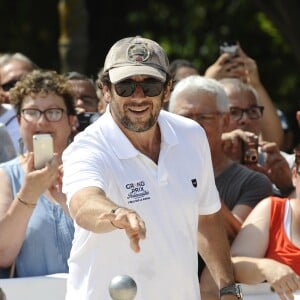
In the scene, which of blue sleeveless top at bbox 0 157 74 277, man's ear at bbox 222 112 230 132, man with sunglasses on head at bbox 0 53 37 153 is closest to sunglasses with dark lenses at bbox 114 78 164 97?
blue sleeveless top at bbox 0 157 74 277

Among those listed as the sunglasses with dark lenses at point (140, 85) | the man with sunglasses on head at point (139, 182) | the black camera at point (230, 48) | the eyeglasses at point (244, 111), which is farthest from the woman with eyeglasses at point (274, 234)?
the black camera at point (230, 48)

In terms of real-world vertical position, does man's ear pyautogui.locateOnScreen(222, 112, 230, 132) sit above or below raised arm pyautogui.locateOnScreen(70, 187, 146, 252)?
above

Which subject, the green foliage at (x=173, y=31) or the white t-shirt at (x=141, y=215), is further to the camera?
the green foliage at (x=173, y=31)

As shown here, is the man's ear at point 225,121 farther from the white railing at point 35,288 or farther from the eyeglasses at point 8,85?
the eyeglasses at point 8,85

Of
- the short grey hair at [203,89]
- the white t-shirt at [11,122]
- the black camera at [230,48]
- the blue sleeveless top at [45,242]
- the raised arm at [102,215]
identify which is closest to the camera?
the raised arm at [102,215]

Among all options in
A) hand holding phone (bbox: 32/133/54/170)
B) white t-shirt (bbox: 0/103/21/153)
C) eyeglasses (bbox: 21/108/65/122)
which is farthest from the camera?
white t-shirt (bbox: 0/103/21/153)

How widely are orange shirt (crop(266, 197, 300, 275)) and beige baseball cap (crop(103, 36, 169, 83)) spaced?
120cm

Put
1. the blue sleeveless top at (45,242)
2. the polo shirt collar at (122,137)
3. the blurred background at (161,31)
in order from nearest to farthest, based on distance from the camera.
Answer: the polo shirt collar at (122,137), the blue sleeveless top at (45,242), the blurred background at (161,31)

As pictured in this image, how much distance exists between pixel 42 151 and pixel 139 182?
1224 millimetres

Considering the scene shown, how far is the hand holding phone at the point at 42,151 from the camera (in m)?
5.63

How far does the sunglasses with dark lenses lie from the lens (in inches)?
182

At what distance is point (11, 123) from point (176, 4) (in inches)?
380

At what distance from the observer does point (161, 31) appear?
17.1 meters

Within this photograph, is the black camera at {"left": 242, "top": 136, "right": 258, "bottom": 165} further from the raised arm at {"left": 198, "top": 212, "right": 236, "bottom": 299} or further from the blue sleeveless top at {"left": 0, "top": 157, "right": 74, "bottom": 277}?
the raised arm at {"left": 198, "top": 212, "right": 236, "bottom": 299}
